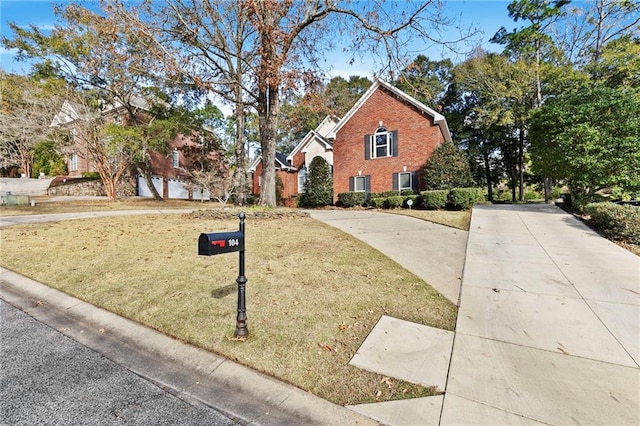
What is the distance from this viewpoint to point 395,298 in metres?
3.91

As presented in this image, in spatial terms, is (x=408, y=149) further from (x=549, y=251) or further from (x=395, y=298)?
(x=395, y=298)

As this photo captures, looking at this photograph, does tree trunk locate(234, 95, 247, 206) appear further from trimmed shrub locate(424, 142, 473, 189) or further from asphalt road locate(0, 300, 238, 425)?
asphalt road locate(0, 300, 238, 425)

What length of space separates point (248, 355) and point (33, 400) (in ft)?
5.07

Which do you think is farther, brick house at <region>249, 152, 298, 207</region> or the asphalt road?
brick house at <region>249, 152, 298, 207</region>

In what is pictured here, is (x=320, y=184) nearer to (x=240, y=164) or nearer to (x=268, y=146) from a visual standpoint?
(x=240, y=164)

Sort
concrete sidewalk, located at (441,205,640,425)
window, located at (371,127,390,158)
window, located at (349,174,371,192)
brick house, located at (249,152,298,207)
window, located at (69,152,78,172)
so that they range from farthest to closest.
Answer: window, located at (69,152,78,172) → brick house, located at (249,152,298,207) → window, located at (349,174,371,192) → window, located at (371,127,390,158) → concrete sidewalk, located at (441,205,640,425)

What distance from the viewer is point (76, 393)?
215 centimetres

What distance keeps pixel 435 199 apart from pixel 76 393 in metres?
14.6

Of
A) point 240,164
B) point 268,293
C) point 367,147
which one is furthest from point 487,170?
point 268,293

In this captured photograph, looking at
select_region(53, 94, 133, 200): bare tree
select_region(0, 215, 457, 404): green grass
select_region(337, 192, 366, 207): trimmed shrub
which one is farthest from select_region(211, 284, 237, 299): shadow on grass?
select_region(53, 94, 133, 200): bare tree

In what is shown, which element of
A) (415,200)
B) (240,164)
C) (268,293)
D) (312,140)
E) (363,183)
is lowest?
(268,293)

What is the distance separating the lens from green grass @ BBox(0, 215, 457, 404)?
259 cm

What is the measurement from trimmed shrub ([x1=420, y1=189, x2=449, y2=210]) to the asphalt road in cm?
1418

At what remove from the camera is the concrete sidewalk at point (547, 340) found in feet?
6.82
